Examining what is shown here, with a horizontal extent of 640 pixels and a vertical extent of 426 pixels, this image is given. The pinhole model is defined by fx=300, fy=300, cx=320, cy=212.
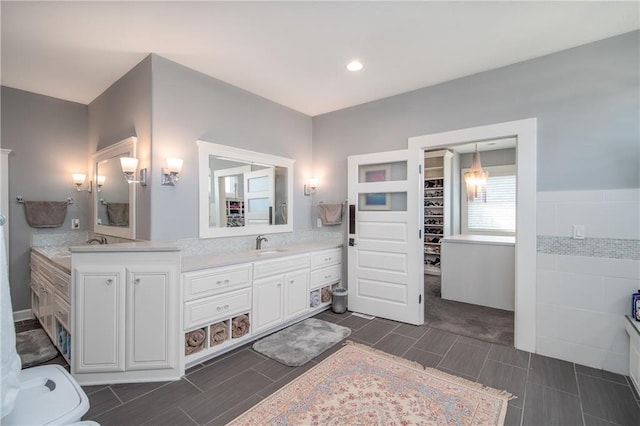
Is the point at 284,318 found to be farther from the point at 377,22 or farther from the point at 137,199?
the point at 377,22

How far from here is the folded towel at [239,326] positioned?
2.83 metres

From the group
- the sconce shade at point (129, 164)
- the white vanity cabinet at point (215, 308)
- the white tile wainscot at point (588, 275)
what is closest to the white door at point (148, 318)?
the white vanity cabinet at point (215, 308)

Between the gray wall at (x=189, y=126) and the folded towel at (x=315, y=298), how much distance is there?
1.58 meters

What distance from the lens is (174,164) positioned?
2830 mm

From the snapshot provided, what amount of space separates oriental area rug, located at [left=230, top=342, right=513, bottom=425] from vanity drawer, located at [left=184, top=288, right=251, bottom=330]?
2.81ft

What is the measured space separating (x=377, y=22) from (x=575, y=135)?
1989 mm

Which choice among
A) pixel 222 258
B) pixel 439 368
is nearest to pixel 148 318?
pixel 222 258

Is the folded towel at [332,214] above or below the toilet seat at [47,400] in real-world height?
above

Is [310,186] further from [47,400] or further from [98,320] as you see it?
[47,400]

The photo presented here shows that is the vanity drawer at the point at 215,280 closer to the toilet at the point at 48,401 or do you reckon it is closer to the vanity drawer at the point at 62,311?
the vanity drawer at the point at 62,311

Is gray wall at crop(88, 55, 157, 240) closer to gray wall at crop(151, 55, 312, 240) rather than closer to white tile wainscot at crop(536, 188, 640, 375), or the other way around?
gray wall at crop(151, 55, 312, 240)

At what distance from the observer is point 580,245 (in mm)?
2617

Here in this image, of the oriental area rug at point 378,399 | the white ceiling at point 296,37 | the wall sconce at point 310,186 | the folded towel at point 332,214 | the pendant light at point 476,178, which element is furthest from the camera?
the pendant light at point 476,178

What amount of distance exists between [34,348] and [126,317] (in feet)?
4.50
